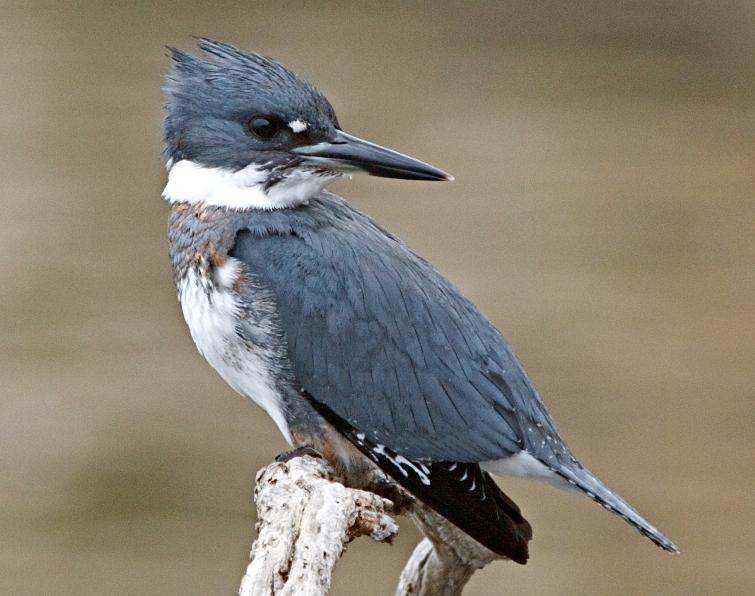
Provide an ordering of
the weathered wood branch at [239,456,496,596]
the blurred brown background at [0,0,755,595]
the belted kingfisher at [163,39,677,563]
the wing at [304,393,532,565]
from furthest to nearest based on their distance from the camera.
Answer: the blurred brown background at [0,0,755,595]
the belted kingfisher at [163,39,677,563]
the wing at [304,393,532,565]
the weathered wood branch at [239,456,496,596]

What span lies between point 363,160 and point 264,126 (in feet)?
0.60

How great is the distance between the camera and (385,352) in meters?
2.66

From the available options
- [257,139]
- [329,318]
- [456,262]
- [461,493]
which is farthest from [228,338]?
[456,262]

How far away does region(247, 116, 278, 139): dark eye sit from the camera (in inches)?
106

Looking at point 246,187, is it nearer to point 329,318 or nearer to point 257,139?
point 257,139

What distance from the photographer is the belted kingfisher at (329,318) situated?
2.64m

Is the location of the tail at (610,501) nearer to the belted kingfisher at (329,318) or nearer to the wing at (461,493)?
the belted kingfisher at (329,318)

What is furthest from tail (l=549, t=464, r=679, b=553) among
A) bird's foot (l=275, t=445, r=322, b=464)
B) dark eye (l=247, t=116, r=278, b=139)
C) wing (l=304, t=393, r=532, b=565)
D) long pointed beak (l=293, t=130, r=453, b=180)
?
dark eye (l=247, t=116, r=278, b=139)

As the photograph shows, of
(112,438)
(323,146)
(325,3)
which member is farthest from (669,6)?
(323,146)

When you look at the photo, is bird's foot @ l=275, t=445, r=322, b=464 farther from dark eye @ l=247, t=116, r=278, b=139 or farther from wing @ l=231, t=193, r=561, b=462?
dark eye @ l=247, t=116, r=278, b=139

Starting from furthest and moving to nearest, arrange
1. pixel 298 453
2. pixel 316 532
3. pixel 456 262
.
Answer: pixel 456 262
pixel 298 453
pixel 316 532

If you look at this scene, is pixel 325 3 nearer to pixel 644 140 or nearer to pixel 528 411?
pixel 644 140

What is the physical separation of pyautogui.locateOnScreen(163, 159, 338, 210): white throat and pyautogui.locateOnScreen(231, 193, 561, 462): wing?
0.19 ft

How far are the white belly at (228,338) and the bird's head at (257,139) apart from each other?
0.49 feet
